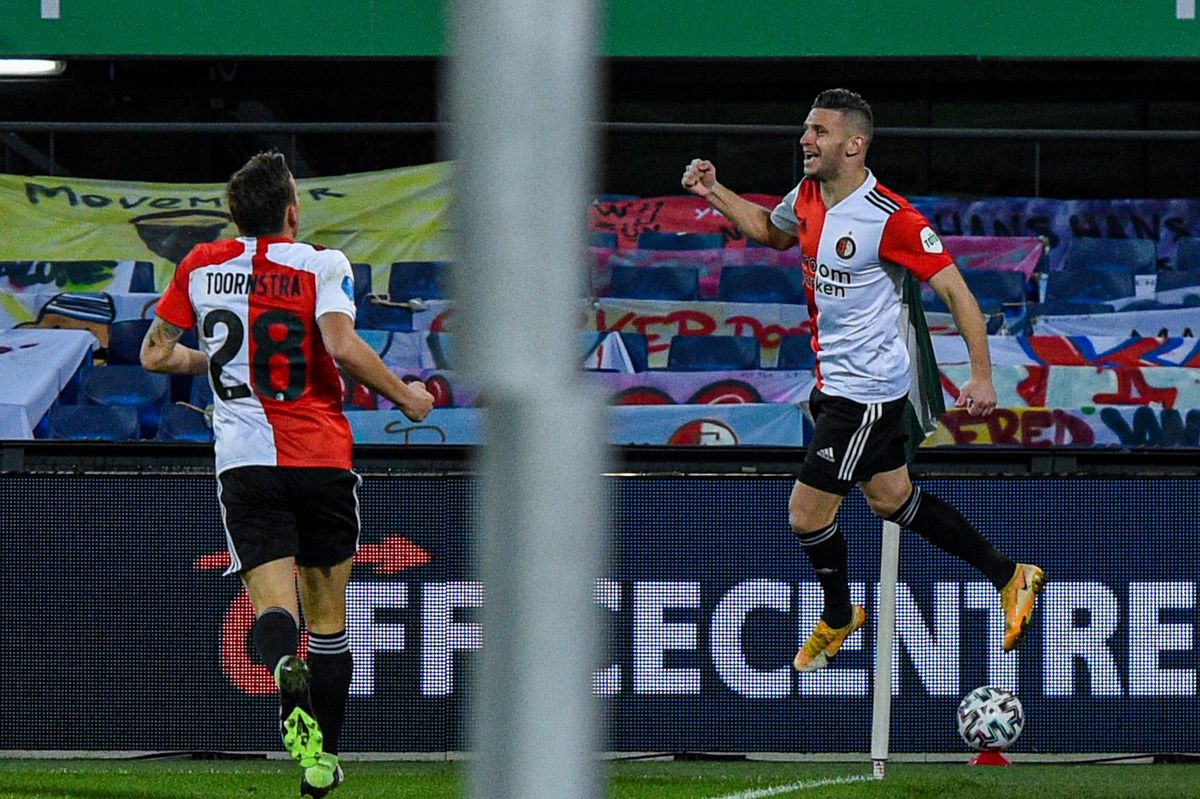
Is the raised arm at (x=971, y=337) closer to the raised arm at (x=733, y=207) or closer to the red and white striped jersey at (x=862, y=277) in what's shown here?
the red and white striped jersey at (x=862, y=277)

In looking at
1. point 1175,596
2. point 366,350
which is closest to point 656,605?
point 1175,596

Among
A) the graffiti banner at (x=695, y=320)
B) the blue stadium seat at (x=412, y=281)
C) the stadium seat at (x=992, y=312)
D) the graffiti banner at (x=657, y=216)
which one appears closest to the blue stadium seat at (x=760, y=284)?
the graffiti banner at (x=695, y=320)

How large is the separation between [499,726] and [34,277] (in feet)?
29.5

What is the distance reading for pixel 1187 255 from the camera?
10023 mm

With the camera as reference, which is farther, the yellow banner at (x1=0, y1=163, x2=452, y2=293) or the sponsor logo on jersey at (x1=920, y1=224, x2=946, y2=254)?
the yellow banner at (x1=0, y1=163, x2=452, y2=293)

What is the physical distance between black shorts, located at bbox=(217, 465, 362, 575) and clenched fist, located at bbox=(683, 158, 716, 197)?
1.42m

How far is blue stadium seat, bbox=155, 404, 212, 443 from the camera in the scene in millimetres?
9234

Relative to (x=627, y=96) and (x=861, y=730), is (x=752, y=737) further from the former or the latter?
(x=627, y=96)

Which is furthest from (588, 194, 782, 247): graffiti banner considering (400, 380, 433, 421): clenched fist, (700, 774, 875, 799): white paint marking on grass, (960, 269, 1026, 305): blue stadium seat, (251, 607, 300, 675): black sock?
(251, 607, 300, 675): black sock

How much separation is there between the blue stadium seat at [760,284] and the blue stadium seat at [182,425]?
2768 millimetres

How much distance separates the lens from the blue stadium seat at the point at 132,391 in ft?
30.4

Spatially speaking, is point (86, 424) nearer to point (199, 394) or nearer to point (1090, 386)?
point (199, 394)

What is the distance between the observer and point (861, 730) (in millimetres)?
7574

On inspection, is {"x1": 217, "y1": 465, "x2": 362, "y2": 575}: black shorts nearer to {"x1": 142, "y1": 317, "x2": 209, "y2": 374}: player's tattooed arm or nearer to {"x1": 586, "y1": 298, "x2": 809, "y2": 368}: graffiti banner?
{"x1": 142, "y1": 317, "x2": 209, "y2": 374}: player's tattooed arm
